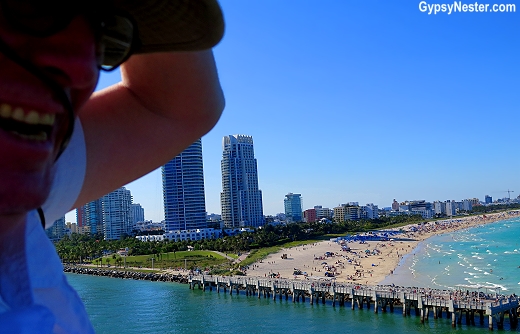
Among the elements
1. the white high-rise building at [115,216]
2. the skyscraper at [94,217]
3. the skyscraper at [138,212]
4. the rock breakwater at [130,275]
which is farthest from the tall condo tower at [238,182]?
the skyscraper at [138,212]

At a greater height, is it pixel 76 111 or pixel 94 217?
pixel 76 111

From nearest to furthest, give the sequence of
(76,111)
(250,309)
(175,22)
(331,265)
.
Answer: (76,111) < (175,22) < (250,309) < (331,265)

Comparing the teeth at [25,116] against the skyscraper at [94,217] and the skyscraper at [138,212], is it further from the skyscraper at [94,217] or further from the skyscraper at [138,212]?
the skyscraper at [138,212]

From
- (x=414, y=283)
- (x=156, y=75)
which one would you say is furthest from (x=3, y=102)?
(x=414, y=283)

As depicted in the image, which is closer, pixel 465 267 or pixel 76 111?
pixel 76 111

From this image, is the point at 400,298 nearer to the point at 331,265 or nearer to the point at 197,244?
the point at 331,265

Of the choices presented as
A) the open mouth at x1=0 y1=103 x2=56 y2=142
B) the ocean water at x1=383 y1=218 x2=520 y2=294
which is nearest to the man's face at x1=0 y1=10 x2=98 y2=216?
the open mouth at x1=0 y1=103 x2=56 y2=142

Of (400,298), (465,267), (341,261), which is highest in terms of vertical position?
(400,298)

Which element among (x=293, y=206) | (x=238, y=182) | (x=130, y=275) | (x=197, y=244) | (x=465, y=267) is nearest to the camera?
(x=465, y=267)

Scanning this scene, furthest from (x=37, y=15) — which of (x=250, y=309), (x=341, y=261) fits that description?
(x=341, y=261)
